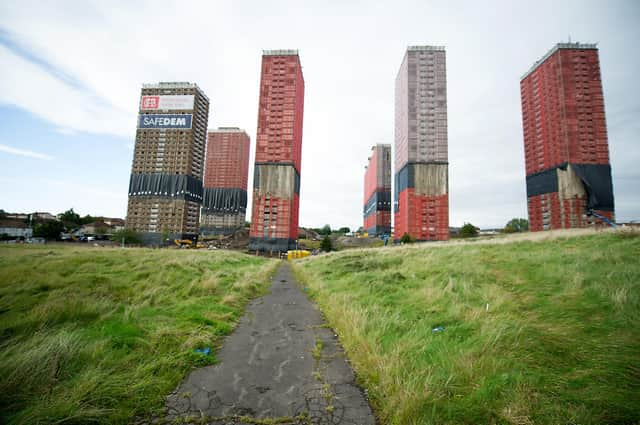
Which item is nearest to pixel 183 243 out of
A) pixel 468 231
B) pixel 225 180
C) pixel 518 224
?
pixel 225 180

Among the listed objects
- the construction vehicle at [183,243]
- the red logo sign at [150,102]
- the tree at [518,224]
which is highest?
the red logo sign at [150,102]

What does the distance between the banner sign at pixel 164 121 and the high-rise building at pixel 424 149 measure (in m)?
89.7

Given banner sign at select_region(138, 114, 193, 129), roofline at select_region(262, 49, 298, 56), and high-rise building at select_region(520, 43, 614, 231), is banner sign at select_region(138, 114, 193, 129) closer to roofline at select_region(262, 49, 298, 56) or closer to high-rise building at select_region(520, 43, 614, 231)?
roofline at select_region(262, 49, 298, 56)

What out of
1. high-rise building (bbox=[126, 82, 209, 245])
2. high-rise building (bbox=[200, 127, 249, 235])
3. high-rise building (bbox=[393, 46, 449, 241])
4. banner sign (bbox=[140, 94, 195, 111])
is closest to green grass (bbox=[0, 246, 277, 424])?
high-rise building (bbox=[393, 46, 449, 241])

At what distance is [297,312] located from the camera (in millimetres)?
8320

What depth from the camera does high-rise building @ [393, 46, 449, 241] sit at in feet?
251

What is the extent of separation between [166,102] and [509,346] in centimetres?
13496

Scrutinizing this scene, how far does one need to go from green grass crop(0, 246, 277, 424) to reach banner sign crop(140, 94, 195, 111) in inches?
4733

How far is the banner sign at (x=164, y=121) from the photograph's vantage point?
10625cm

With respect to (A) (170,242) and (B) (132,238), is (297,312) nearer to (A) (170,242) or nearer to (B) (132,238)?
(B) (132,238)

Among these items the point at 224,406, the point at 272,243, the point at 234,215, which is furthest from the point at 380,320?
the point at 234,215

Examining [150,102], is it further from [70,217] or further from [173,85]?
[70,217]

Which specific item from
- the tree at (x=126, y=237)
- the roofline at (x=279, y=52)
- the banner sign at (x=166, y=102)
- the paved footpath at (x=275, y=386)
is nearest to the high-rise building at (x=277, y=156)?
the roofline at (x=279, y=52)

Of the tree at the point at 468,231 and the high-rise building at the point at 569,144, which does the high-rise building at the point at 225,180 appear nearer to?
the tree at the point at 468,231
